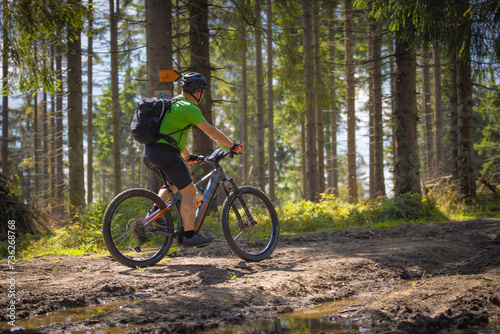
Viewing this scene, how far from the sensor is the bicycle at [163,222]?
5.07 m

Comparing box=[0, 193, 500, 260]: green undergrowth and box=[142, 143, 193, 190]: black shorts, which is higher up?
Answer: box=[142, 143, 193, 190]: black shorts

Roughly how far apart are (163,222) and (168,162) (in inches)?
33.4

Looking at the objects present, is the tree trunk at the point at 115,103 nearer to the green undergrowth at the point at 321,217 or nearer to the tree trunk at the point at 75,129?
the tree trunk at the point at 75,129

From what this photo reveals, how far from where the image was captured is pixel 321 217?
987 cm

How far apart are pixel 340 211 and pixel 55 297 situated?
7.70 metres

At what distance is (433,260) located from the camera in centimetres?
522

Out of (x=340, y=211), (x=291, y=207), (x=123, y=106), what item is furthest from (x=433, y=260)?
(x=123, y=106)

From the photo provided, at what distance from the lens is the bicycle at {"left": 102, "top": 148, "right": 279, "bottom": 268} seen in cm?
507

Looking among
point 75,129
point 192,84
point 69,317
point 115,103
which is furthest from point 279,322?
point 115,103

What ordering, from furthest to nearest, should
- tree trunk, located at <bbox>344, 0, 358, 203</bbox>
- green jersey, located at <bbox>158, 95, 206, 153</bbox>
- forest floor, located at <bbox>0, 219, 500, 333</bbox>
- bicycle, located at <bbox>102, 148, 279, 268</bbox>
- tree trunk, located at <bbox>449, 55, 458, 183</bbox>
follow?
tree trunk, located at <bbox>344, 0, 358, 203</bbox>
tree trunk, located at <bbox>449, 55, 458, 183</bbox>
bicycle, located at <bbox>102, 148, 279, 268</bbox>
green jersey, located at <bbox>158, 95, 206, 153</bbox>
forest floor, located at <bbox>0, 219, 500, 333</bbox>

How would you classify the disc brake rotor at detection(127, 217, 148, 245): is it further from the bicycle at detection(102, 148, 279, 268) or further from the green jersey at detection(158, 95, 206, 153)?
the green jersey at detection(158, 95, 206, 153)

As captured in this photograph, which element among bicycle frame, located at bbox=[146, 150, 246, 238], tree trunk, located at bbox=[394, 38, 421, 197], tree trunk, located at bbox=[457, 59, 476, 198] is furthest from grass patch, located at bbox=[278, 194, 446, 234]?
bicycle frame, located at bbox=[146, 150, 246, 238]

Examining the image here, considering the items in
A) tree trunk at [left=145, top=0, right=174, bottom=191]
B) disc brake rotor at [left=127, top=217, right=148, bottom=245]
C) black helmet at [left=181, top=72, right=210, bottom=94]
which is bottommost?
disc brake rotor at [left=127, top=217, right=148, bottom=245]

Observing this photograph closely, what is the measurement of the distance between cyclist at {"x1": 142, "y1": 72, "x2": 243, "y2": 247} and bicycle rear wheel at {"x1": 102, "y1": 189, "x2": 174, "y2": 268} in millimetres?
299
